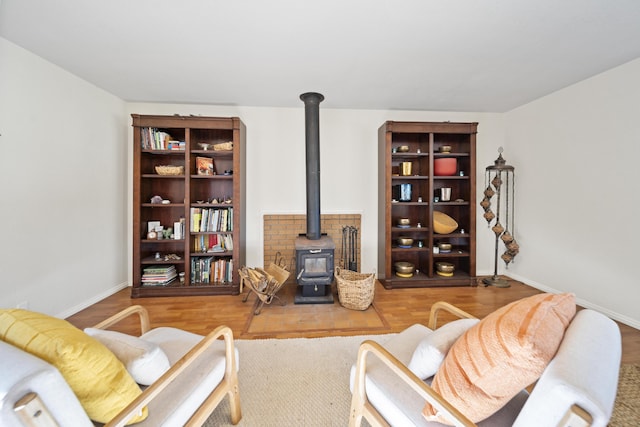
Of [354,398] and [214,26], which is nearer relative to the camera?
[354,398]

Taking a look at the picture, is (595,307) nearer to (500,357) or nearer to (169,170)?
(500,357)

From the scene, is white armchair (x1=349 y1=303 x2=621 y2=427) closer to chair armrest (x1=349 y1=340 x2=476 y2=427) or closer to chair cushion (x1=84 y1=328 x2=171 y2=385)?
chair armrest (x1=349 y1=340 x2=476 y2=427)

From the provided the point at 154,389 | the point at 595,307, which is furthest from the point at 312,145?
the point at 595,307

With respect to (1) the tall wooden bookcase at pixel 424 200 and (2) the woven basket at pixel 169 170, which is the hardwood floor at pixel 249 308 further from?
(2) the woven basket at pixel 169 170

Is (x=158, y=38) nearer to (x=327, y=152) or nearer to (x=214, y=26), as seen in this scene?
(x=214, y=26)

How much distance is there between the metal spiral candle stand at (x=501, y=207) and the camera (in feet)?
10.4

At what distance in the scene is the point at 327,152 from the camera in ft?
11.0

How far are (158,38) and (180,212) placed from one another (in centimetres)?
199

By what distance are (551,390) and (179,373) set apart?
1.27 metres

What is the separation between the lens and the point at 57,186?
2271 mm

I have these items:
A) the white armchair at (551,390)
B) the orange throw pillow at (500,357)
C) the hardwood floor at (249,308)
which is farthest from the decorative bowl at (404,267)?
the orange throw pillow at (500,357)

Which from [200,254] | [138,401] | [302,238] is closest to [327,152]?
[302,238]

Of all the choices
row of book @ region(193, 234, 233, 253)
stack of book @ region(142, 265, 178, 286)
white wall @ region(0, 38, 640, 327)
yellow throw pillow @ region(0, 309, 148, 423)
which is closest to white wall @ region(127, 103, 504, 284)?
white wall @ region(0, 38, 640, 327)

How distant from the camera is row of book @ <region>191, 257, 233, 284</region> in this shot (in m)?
2.99
